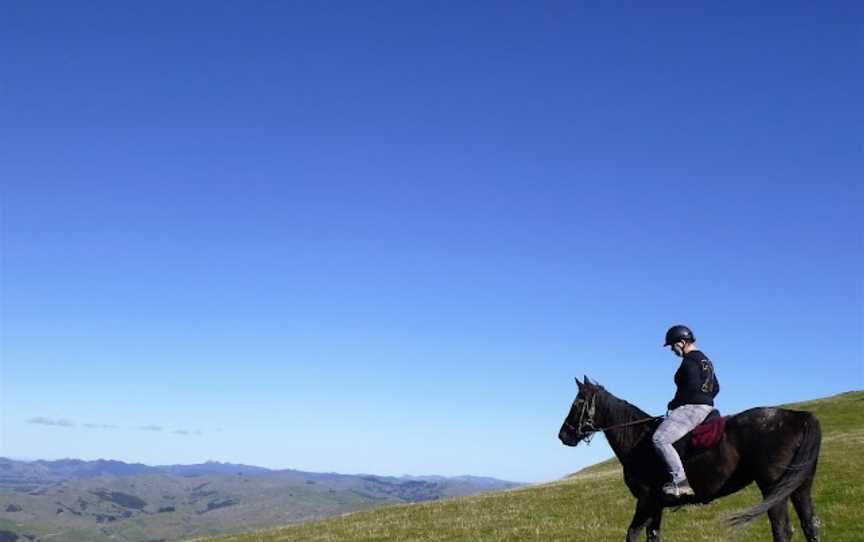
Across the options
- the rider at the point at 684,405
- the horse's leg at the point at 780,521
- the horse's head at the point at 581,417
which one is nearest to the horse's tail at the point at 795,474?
the horse's leg at the point at 780,521

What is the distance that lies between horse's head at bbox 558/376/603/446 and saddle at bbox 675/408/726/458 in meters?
2.08

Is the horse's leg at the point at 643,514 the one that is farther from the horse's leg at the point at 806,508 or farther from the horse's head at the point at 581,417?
the horse's leg at the point at 806,508

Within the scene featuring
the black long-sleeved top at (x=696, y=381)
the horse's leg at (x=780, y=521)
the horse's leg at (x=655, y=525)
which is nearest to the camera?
the horse's leg at (x=780, y=521)

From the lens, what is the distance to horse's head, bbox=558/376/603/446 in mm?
15477

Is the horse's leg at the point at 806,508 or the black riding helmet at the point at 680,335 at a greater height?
the black riding helmet at the point at 680,335

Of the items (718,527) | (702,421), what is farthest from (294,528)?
(702,421)

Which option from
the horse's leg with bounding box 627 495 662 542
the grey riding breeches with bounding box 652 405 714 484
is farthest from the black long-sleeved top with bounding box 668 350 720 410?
the horse's leg with bounding box 627 495 662 542

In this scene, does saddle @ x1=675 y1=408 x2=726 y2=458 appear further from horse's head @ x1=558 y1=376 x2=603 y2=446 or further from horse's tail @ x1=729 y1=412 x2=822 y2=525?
horse's head @ x1=558 y1=376 x2=603 y2=446

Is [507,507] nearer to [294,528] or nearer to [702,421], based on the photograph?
[294,528]

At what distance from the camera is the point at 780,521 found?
41.2 feet

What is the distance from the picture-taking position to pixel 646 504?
14.0m

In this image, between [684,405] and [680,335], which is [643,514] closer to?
[684,405]

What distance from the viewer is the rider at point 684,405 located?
44.3 ft

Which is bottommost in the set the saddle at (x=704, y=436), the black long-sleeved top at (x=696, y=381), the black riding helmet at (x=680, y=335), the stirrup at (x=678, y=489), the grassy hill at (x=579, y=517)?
the grassy hill at (x=579, y=517)
